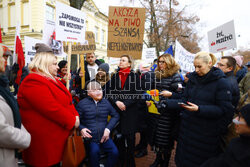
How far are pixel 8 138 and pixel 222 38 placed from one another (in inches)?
209

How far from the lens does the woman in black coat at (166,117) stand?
2789 millimetres

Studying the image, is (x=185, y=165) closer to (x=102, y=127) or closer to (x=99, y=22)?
(x=102, y=127)

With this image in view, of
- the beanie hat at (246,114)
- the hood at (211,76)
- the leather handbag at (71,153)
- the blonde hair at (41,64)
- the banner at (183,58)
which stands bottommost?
the leather handbag at (71,153)

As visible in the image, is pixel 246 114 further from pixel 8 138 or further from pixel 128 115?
pixel 8 138

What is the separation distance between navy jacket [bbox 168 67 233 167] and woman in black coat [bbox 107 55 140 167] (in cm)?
89

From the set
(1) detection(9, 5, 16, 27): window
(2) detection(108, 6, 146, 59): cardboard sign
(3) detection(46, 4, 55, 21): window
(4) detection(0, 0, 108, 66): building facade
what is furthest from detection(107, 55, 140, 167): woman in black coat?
(1) detection(9, 5, 16, 27): window

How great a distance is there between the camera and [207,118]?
2.02 m

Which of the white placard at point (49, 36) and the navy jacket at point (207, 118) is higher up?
the white placard at point (49, 36)

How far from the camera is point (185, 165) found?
216 cm

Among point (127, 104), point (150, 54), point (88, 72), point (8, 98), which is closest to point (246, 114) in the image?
point (127, 104)

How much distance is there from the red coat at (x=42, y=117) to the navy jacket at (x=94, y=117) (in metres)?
0.66

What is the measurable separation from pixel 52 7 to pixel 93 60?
17.0 meters

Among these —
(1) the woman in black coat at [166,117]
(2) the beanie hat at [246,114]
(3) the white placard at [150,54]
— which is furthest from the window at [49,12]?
(2) the beanie hat at [246,114]

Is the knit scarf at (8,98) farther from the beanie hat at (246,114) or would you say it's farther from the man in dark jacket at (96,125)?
the beanie hat at (246,114)
